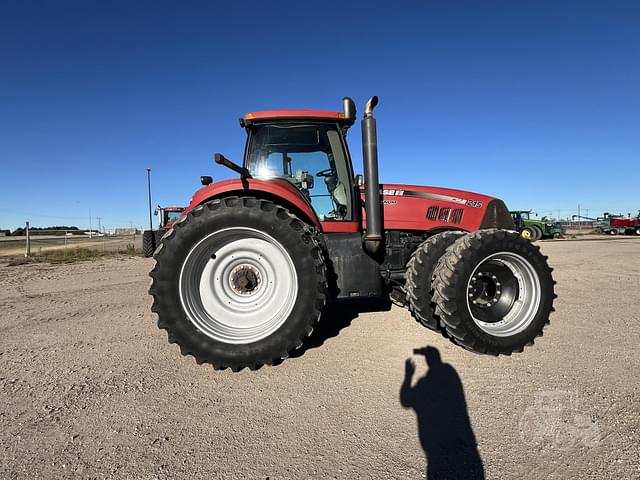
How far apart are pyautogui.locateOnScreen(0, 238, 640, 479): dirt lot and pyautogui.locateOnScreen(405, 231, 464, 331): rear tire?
258mm

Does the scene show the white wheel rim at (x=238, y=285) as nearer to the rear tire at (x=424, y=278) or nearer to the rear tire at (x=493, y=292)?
the rear tire at (x=424, y=278)

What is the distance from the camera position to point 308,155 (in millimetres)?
3525

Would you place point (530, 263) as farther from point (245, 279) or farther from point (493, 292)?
point (245, 279)

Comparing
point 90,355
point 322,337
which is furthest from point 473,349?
point 90,355

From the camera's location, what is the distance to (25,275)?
7.88 meters

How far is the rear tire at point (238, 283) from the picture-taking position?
2.57 meters

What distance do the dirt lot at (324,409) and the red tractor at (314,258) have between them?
0.29 meters

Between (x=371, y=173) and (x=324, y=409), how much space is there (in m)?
1.87

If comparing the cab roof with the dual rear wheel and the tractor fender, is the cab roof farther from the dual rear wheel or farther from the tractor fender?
the dual rear wheel

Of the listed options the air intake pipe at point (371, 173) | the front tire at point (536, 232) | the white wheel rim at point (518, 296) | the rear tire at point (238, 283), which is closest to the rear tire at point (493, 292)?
the white wheel rim at point (518, 296)

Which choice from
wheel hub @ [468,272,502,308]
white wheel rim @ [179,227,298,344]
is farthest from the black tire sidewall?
white wheel rim @ [179,227,298,344]

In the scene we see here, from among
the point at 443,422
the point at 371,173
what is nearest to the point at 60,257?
the point at 371,173

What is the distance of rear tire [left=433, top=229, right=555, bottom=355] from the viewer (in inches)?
106

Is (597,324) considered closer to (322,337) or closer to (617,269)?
(322,337)
